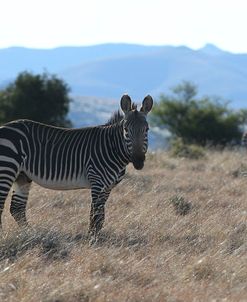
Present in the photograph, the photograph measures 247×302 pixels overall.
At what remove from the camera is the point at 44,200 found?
41.4ft

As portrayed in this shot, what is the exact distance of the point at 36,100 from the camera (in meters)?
43.7

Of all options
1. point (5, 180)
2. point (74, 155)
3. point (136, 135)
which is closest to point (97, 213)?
point (74, 155)

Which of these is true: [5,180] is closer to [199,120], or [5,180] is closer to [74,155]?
[74,155]

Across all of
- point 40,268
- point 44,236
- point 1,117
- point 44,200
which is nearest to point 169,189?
point 44,200

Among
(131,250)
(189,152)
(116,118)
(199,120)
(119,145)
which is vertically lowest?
(199,120)

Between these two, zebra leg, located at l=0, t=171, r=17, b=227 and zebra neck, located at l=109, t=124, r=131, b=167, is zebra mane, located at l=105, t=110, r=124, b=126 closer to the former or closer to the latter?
zebra neck, located at l=109, t=124, r=131, b=167

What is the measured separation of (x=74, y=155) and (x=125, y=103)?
3.21 feet

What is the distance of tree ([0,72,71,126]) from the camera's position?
43250 mm

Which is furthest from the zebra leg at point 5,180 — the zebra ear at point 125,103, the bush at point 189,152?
the bush at point 189,152

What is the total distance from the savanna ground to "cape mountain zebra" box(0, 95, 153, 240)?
467mm

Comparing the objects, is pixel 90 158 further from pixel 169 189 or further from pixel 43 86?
pixel 43 86

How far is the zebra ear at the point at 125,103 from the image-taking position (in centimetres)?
1025

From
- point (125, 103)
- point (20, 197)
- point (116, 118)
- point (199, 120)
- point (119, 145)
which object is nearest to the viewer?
point (125, 103)

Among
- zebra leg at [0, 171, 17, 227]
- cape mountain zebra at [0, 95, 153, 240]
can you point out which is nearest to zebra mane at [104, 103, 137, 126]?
cape mountain zebra at [0, 95, 153, 240]
